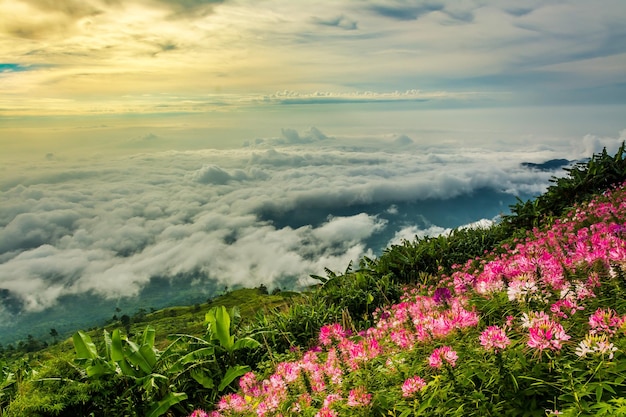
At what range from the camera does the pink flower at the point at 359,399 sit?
2934mm

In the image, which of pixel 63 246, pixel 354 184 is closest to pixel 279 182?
pixel 354 184

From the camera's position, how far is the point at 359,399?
9.65 ft

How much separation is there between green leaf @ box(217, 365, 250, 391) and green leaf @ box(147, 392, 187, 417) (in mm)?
399

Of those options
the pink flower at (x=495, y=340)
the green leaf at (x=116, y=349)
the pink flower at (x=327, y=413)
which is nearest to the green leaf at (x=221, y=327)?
the green leaf at (x=116, y=349)

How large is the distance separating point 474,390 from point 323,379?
1.29 metres

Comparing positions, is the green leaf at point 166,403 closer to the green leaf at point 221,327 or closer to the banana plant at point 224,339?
the banana plant at point 224,339

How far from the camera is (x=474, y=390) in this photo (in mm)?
2625

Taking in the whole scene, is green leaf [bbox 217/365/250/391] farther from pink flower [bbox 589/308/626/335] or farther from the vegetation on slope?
pink flower [bbox 589/308/626/335]

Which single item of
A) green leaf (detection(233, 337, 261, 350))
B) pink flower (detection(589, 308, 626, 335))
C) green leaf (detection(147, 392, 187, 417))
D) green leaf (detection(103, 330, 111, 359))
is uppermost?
pink flower (detection(589, 308, 626, 335))

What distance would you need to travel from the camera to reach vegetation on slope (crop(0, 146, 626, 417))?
8.19ft

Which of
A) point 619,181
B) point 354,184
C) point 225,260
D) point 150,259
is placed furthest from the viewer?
point 354,184

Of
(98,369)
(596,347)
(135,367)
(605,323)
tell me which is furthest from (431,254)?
(596,347)

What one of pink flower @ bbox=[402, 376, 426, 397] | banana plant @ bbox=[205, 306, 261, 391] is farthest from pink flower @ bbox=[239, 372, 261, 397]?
pink flower @ bbox=[402, 376, 426, 397]

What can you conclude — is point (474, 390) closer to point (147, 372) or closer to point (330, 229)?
Answer: point (147, 372)
